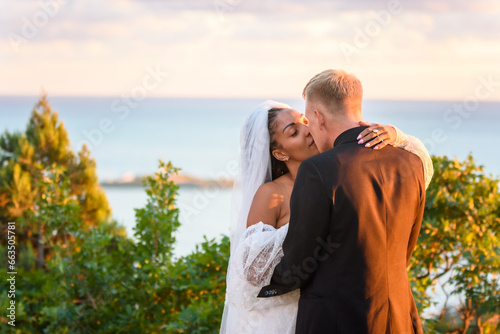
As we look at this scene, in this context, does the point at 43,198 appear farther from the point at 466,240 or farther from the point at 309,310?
the point at 466,240

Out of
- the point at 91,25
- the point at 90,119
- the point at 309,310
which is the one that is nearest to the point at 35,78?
the point at 91,25

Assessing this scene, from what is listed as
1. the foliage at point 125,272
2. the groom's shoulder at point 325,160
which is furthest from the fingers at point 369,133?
the foliage at point 125,272

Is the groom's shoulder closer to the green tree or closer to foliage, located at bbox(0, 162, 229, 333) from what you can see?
foliage, located at bbox(0, 162, 229, 333)

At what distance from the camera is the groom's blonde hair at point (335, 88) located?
2.00 metres

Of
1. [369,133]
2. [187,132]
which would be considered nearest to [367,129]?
[369,133]

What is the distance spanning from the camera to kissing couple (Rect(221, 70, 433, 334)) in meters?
1.90

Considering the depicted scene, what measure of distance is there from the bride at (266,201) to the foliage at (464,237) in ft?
5.78

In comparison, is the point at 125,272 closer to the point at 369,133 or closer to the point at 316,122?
the point at 316,122

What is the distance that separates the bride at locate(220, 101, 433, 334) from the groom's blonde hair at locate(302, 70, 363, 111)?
128 mm

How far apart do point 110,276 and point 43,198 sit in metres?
0.78

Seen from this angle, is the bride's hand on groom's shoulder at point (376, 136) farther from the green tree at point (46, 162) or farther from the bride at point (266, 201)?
the green tree at point (46, 162)

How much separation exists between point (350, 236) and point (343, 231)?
0.03m

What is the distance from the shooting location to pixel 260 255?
2131 millimetres

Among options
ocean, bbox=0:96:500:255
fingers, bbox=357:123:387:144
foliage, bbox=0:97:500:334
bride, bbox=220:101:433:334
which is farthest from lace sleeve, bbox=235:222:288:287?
ocean, bbox=0:96:500:255
